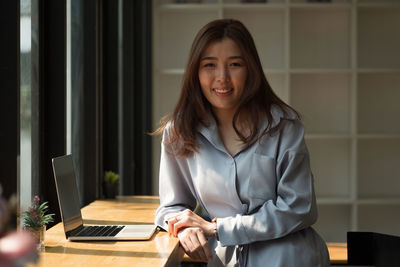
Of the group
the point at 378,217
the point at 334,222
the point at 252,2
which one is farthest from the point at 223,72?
the point at 378,217

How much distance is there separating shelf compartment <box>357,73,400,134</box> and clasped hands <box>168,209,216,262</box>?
338 cm

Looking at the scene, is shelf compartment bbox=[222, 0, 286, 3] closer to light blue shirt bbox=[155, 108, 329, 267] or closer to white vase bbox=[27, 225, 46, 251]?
light blue shirt bbox=[155, 108, 329, 267]

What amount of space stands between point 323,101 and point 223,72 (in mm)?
3164

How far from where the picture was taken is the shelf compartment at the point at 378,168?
16.0 feet

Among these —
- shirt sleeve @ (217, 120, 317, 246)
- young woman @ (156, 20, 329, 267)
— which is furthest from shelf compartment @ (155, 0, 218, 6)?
shirt sleeve @ (217, 120, 317, 246)

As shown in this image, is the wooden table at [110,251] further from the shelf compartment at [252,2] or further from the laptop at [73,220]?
the shelf compartment at [252,2]

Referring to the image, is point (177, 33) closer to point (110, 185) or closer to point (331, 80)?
point (331, 80)

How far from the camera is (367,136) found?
4680 millimetres

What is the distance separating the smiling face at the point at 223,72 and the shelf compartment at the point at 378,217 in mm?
3341

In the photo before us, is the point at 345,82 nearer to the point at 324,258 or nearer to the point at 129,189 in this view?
the point at 129,189

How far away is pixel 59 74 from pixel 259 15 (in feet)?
9.25

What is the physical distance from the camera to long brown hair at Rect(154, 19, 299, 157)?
1858 millimetres

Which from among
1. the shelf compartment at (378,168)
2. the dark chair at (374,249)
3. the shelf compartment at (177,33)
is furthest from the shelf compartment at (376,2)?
the dark chair at (374,249)

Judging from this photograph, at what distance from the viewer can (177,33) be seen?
191 inches
